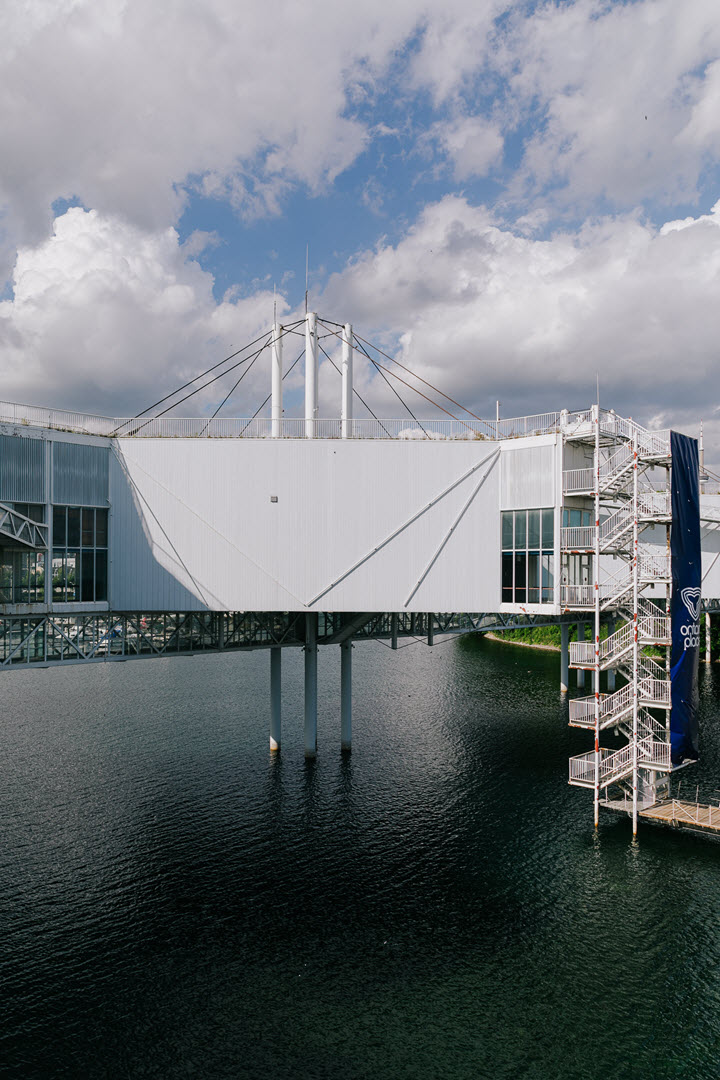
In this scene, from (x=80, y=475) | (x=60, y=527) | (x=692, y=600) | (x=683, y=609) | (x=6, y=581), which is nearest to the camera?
(x=6, y=581)

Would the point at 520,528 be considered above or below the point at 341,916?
above

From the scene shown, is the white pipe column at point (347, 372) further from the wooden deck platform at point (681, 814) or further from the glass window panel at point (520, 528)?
the wooden deck platform at point (681, 814)

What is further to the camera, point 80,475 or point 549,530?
point 80,475

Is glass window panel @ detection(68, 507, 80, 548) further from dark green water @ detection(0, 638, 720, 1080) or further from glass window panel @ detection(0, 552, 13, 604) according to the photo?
dark green water @ detection(0, 638, 720, 1080)

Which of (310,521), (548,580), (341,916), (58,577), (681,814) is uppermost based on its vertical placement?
(310,521)

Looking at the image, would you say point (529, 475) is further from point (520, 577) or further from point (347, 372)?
point (347, 372)

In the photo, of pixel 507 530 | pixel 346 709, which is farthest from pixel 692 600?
pixel 346 709

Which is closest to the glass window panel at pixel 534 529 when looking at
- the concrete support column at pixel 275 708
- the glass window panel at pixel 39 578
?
the concrete support column at pixel 275 708

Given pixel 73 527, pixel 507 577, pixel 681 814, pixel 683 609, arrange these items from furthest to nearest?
pixel 507 577, pixel 73 527, pixel 683 609, pixel 681 814
